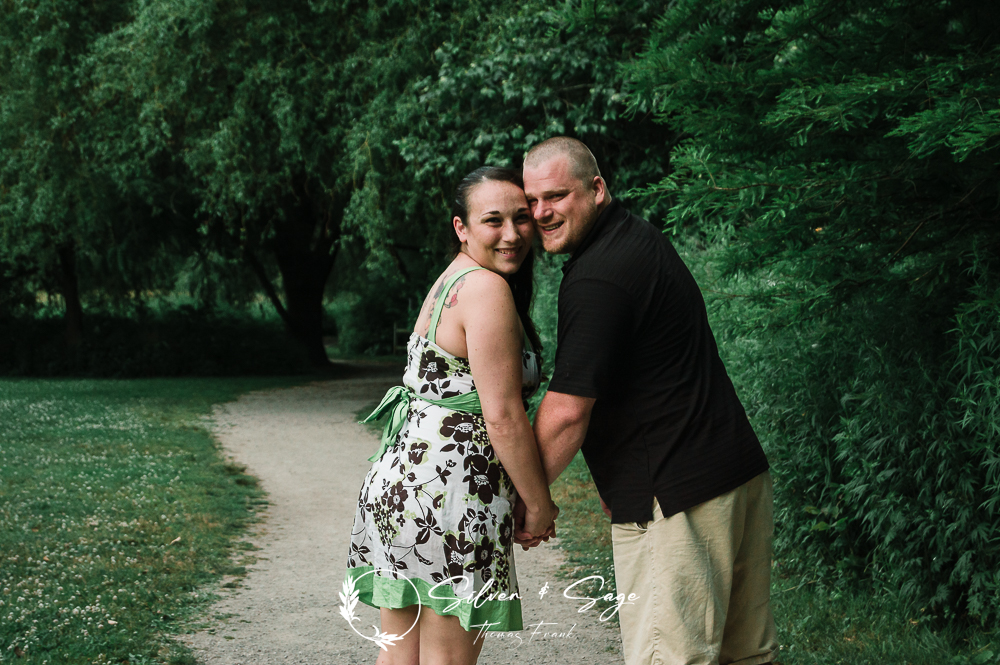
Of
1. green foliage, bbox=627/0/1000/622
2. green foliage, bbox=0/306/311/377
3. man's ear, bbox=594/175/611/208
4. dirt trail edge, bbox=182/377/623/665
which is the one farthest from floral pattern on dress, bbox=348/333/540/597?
green foliage, bbox=0/306/311/377

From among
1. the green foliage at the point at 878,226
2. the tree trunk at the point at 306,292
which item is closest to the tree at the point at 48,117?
the tree trunk at the point at 306,292

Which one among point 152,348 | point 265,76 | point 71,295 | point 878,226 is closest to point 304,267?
point 152,348

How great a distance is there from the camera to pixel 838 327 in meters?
4.64

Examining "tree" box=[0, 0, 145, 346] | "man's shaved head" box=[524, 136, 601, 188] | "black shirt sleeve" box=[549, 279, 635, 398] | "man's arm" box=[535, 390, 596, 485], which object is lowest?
"man's arm" box=[535, 390, 596, 485]

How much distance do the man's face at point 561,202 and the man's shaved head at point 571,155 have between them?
0.04 ft

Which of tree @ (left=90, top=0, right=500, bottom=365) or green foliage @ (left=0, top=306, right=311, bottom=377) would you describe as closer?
tree @ (left=90, top=0, right=500, bottom=365)

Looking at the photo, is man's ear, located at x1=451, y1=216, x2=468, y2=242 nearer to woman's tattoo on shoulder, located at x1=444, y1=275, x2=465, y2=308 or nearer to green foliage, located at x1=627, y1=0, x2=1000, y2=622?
woman's tattoo on shoulder, located at x1=444, y1=275, x2=465, y2=308

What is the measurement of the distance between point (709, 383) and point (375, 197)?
10613mm

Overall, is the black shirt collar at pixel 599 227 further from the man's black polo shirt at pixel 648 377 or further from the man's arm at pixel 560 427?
the man's arm at pixel 560 427

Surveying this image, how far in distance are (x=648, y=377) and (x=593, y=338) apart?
0.22m

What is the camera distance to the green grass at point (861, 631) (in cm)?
401

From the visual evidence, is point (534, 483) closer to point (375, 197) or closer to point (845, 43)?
point (845, 43)

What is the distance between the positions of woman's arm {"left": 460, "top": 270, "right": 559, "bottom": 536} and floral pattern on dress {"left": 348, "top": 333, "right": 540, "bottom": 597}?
81 millimetres

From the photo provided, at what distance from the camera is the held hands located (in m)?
2.68
